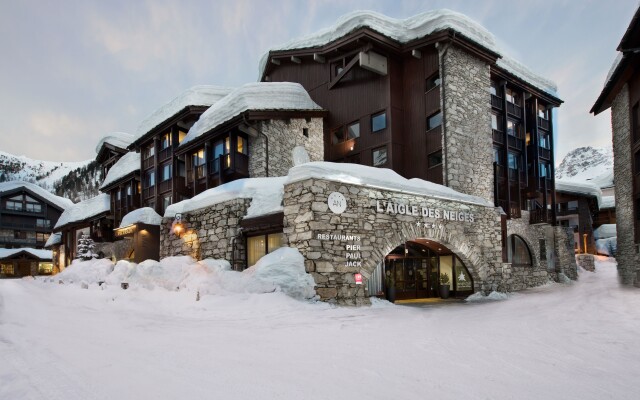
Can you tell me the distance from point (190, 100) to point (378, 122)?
1406 centimetres

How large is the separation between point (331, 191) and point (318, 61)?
14830mm

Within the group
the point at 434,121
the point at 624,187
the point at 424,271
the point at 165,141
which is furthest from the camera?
the point at 165,141

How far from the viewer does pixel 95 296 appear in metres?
14.6

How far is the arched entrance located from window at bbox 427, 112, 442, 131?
6.69 meters

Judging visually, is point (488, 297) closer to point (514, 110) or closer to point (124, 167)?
point (514, 110)

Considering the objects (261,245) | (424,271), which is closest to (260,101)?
(261,245)

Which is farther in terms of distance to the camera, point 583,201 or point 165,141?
point 583,201

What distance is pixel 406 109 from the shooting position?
22.2 metres

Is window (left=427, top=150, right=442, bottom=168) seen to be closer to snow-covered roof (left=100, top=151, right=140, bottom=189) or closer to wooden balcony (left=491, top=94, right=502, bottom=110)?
wooden balcony (left=491, top=94, right=502, bottom=110)

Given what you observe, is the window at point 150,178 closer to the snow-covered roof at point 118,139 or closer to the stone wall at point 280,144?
the snow-covered roof at point 118,139

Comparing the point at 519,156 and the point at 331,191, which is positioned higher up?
the point at 519,156

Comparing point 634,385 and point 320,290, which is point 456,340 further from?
point 320,290

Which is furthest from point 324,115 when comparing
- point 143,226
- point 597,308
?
point 597,308

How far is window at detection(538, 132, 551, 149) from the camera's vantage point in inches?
1141
